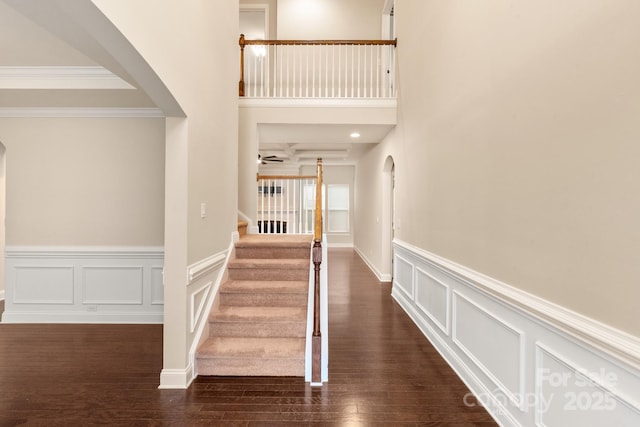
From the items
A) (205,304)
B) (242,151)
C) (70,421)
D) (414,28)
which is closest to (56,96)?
(242,151)

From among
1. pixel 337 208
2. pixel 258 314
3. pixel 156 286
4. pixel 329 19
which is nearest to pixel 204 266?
pixel 258 314

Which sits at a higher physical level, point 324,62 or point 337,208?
point 324,62

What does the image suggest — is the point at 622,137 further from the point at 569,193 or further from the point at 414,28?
the point at 414,28

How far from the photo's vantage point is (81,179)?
12.6 ft

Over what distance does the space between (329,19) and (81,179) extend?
18.0 feet

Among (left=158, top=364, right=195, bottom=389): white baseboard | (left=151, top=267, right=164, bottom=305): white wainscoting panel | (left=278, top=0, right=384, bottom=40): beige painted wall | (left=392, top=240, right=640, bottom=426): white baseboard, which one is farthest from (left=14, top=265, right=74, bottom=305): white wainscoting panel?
(left=278, top=0, right=384, bottom=40): beige painted wall

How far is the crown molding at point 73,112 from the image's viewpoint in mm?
3760

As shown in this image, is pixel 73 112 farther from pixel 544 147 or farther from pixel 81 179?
pixel 544 147

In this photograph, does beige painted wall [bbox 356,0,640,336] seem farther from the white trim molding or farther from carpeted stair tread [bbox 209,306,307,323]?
the white trim molding

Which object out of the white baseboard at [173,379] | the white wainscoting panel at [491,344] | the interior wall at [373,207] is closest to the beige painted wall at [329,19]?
the interior wall at [373,207]

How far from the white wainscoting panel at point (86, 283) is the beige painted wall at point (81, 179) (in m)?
0.19

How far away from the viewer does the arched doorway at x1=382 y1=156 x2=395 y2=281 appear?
230 inches

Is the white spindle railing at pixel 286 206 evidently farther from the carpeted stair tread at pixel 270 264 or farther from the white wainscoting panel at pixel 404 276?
the white wainscoting panel at pixel 404 276

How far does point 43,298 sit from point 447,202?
4.94m
